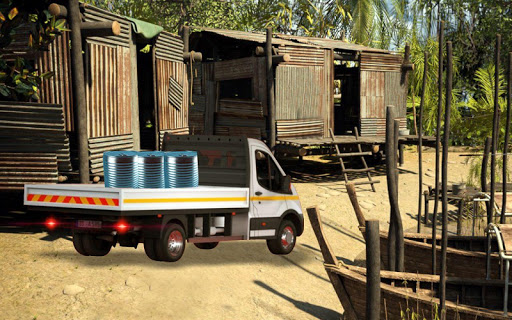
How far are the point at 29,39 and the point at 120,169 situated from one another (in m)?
5.00

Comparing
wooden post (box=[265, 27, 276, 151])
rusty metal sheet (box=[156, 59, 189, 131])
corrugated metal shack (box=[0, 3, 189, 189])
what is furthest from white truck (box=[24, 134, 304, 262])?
wooden post (box=[265, 27, 276, 151])

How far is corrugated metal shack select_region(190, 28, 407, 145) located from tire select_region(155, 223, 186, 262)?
13537mm

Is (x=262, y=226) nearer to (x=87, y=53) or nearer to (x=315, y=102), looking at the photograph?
(x=87, y=53)

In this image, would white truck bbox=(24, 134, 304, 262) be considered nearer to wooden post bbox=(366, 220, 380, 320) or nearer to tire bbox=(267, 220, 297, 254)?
tire bbox=(267, 220, 297, 254)

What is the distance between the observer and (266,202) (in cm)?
964

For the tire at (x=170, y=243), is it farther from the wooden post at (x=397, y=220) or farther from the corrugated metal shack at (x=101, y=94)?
the corrugated metal shack at (x=101, y=94)

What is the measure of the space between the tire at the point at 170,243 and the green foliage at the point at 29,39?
4.07 meters

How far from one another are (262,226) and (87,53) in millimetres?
5419

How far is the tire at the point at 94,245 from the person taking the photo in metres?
8.70

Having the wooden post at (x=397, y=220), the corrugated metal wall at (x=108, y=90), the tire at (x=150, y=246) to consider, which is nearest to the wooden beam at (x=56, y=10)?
the corrugated metal wall at (x=108, y=90)

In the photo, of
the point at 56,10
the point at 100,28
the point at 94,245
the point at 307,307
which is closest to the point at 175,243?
the point at 94,245

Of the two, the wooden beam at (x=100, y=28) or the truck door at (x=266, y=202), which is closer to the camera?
the truck door at (x=266, y=202)

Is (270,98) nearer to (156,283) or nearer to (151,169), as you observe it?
(156,283)

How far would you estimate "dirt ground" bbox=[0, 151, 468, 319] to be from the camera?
928 cm
